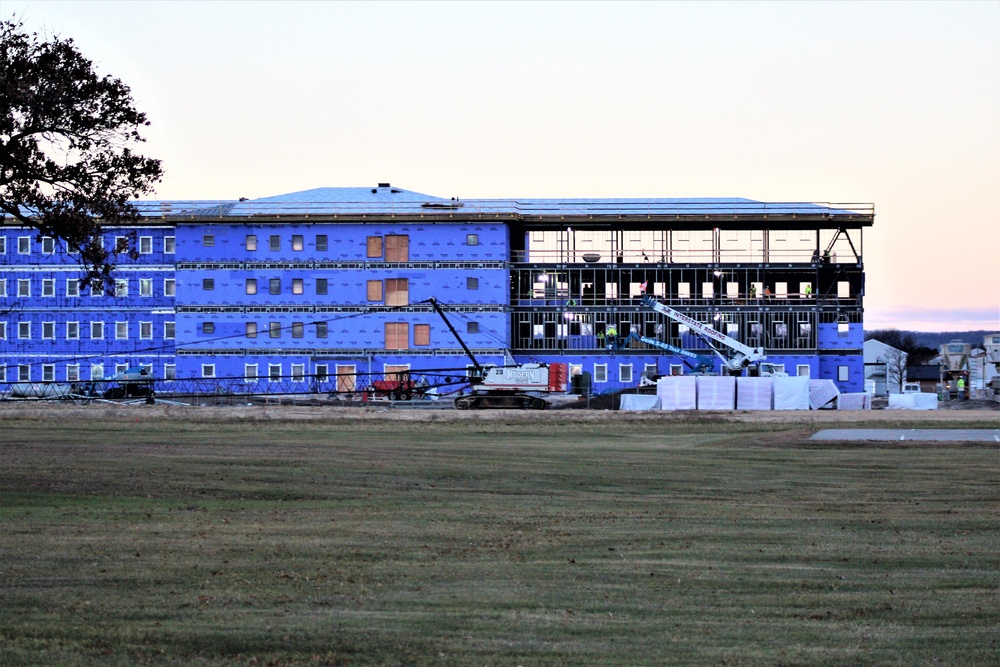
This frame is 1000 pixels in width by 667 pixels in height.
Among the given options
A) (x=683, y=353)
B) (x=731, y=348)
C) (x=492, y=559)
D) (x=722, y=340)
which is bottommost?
(x=492, y=559)

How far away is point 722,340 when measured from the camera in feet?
291

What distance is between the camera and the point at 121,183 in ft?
93.7

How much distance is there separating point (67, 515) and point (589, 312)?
73628mm

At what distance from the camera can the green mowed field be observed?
14.0m

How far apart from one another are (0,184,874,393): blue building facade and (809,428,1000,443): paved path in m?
42.3

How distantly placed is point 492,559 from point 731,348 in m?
74.5

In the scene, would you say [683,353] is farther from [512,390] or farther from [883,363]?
[883,363]

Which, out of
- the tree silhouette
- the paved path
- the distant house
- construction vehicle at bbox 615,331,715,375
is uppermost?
the tree silhouette

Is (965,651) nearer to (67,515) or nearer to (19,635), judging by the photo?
(19,635)

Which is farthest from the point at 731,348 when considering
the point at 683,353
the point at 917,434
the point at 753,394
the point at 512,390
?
the point at 917,434

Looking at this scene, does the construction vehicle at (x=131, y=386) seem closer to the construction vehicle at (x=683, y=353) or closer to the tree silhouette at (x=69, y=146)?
the construction vehicle at (x=683, y=353)

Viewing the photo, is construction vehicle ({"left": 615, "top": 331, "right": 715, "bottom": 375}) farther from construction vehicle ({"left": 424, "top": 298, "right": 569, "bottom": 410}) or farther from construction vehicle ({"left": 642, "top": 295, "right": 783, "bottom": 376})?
construction vehicle ({"left": 424, "top": 298, "right": 569, "bottom": 410})

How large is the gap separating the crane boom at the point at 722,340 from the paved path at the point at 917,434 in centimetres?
3386

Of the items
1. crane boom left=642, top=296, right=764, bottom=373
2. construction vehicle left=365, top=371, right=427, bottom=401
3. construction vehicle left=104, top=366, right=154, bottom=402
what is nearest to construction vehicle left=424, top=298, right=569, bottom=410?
construction vehicle left=365, top=371, right=427, bottom=401
